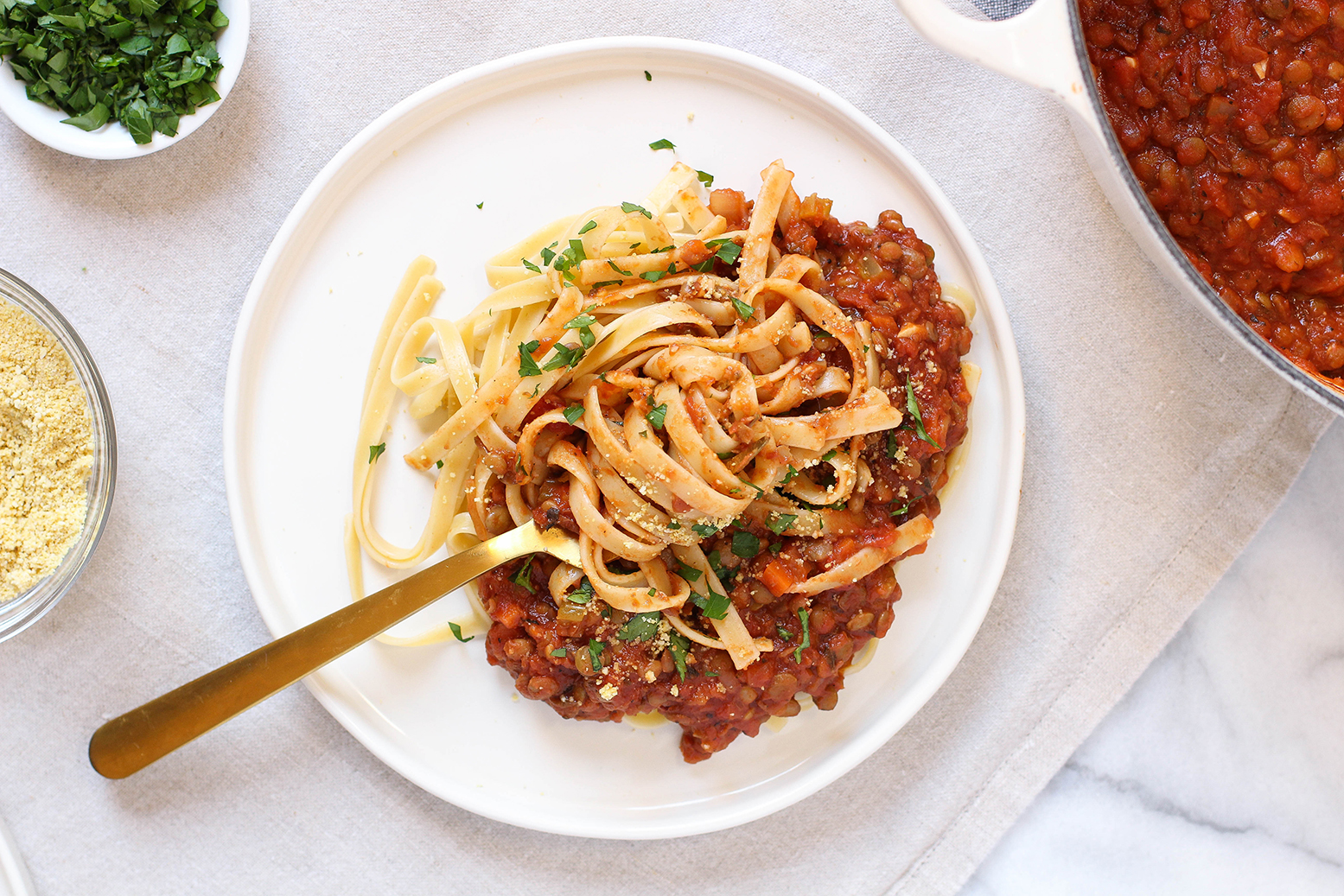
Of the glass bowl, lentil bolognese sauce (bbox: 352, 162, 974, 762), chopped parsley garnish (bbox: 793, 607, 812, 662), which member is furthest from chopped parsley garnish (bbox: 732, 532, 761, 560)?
the glass bowl

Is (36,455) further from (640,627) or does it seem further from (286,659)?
(640,627)

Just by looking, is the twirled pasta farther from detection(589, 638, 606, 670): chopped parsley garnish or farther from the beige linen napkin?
the beige linen napkin

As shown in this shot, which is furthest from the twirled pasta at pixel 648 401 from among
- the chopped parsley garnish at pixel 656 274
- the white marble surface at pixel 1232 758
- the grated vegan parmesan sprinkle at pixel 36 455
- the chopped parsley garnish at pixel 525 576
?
the white marble surface at pixel 1232 758

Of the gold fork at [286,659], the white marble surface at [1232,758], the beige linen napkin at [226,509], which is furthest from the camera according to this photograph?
the white marble surface at [1232,758]

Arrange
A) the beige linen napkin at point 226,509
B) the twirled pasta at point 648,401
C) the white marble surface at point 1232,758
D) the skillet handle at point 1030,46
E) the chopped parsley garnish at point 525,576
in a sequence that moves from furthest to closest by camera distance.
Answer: the white marble surface at point 1232,758
the beige linen napkin at point 226,509
the chopped parsley garnish at point 525,576
the twirled pasta at point 648,401
the skillet handle at point 1030,46

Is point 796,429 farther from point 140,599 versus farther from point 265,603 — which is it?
point 140,599

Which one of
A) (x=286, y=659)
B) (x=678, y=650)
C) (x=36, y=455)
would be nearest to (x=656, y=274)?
(x=678, y=650)

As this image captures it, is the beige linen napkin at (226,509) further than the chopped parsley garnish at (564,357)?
Yes

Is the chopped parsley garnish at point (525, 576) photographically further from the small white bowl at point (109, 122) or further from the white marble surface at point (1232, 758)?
the white marble surface at point (1232, 758)
